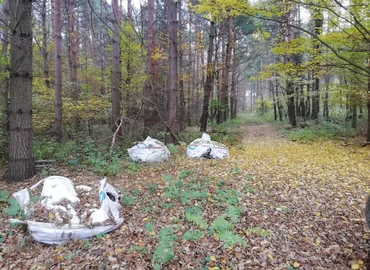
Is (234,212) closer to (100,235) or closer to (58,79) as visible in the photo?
(100,235)

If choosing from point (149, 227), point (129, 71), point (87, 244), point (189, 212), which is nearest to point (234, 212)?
point (189, 212)

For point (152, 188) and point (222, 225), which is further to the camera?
point (152, 188)

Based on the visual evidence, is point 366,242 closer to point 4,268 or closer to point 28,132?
point 4,268

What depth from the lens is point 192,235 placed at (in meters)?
3.16

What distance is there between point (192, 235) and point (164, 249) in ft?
1.46

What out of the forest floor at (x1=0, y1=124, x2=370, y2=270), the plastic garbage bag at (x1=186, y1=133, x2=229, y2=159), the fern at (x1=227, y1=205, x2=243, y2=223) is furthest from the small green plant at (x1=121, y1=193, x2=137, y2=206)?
the plastic garbage bag at (x1=186, y1=133, x2=229, y2=159)

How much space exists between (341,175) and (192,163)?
3.51 meters

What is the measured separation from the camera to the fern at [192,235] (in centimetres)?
313

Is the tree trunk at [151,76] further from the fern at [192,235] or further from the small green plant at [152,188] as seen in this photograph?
the fern at [192,235]

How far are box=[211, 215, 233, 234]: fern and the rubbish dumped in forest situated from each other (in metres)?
1.28

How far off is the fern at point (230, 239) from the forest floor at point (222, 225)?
1cm

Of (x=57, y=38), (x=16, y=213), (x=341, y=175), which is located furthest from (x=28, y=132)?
(x=341, y=175)

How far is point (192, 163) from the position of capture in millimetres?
6398

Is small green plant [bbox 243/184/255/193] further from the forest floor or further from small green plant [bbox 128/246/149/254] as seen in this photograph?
small green plant [bbox 128/246/149/254]
